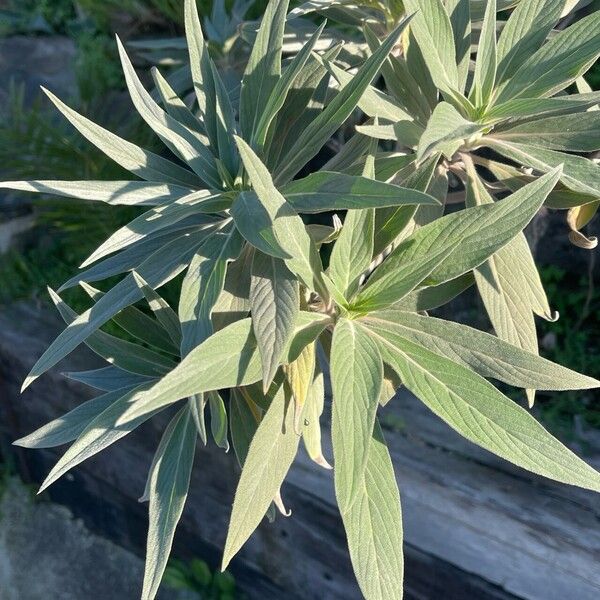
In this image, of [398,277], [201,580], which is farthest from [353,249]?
[201,580]

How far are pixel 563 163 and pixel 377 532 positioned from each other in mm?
478

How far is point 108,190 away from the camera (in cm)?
79

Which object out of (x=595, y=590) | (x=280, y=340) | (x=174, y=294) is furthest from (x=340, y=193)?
(x=174, y=294)

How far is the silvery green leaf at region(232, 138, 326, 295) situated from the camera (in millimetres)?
652

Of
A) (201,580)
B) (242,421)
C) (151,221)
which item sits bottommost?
(201,580)

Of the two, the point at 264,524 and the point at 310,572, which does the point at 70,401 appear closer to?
the point at 264,524

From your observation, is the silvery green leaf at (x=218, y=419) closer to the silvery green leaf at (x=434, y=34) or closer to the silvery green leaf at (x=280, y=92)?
the silvery green leaf at (x=280, y=92)

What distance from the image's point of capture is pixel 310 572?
6.69 feet

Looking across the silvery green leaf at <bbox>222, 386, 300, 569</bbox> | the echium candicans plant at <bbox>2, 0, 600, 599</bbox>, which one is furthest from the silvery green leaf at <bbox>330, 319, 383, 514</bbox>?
the silvery green leaf at <bbox>222, 386, 300, 569</bbox>

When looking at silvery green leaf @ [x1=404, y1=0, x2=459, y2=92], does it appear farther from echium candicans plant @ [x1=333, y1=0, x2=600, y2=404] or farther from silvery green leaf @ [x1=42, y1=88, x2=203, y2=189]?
silvery green leaf @ [x1=42, y1=88, x2=203, y2=189]

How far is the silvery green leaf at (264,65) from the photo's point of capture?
83 cm

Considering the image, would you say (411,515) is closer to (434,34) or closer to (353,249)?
(353,249)

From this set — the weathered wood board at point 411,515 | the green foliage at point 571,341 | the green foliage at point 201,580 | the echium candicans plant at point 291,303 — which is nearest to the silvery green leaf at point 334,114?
the echium candicans plant at point 291,303

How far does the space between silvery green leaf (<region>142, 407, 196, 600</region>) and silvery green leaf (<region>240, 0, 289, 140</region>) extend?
1.36ft
